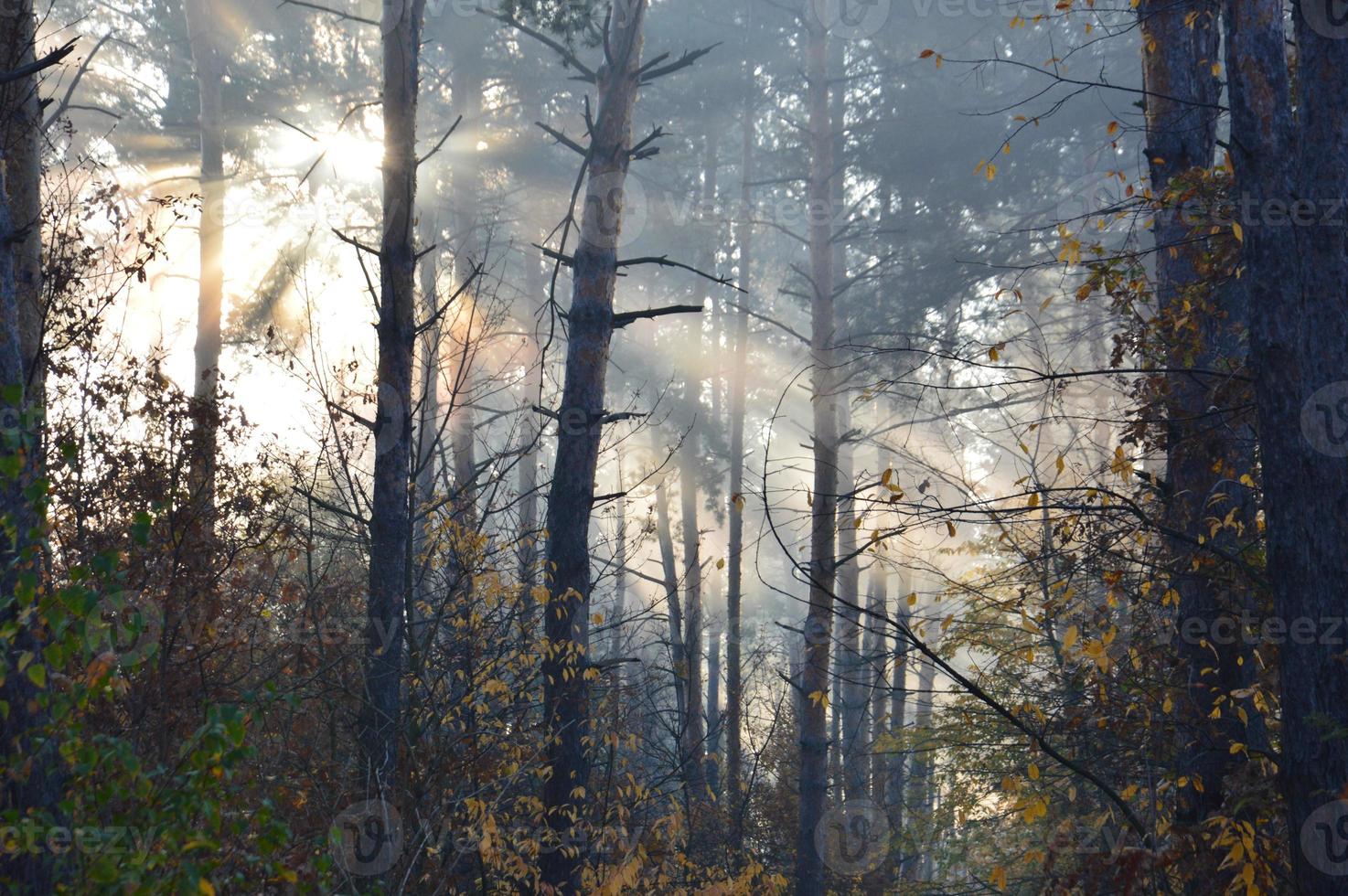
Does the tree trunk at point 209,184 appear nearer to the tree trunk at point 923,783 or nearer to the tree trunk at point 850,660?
the tree trunk at point 850,660

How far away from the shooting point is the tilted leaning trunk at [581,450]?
27.0ft

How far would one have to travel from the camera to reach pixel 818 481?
40.8 feet

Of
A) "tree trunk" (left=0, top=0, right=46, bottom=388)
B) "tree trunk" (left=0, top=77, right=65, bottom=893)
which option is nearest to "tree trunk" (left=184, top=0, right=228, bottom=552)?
"tree trunk" (left=0, top=0, right=46, bottom=388)

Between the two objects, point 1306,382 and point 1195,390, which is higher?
point 1195,390

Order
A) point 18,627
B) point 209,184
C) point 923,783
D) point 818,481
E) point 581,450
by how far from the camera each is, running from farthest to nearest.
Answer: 1. point 923,783
2. point 209,184
3. point 818,481
4. point 581,450
5. point 18,627

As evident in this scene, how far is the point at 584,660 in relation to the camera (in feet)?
28.6

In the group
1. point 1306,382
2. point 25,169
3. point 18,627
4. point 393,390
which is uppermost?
point 25,169

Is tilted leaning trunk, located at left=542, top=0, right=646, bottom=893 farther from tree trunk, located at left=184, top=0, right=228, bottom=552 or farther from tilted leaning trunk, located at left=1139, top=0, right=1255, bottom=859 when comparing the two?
tree trunk, located at left=184, top=0, right=228, bottom=552

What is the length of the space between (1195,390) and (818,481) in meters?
6.33

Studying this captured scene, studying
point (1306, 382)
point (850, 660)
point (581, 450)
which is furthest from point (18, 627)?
point (850, 660)

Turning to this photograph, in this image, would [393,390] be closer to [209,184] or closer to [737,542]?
[209,184]

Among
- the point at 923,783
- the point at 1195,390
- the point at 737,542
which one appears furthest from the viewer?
the point at 737,542

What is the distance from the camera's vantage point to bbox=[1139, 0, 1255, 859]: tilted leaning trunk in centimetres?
552

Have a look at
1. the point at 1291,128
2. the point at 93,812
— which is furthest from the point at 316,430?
the point at 1291,128
